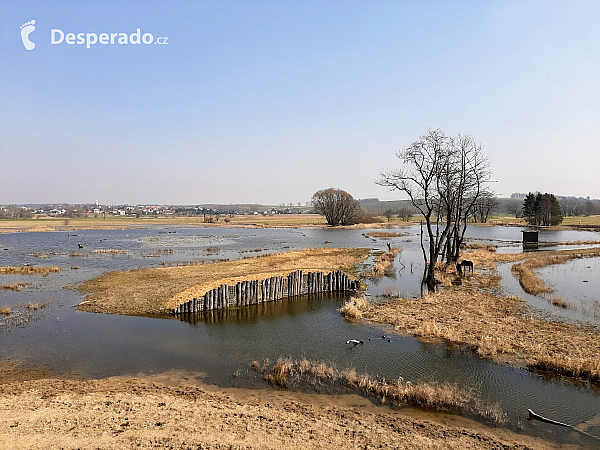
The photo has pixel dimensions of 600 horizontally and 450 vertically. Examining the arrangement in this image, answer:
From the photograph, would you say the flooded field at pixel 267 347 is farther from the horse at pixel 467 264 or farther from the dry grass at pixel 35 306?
the horse at pixel 467 264

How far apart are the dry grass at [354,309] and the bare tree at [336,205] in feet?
319

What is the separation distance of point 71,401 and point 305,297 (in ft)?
50.1

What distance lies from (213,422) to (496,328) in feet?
41.6

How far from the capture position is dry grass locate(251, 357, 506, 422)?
33.2 ft

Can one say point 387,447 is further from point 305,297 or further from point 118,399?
point 305,297

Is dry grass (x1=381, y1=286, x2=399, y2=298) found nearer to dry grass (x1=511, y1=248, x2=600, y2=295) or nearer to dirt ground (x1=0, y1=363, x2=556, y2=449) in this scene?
dry grass (x1=511, y1=248, x2=600, y2=295)

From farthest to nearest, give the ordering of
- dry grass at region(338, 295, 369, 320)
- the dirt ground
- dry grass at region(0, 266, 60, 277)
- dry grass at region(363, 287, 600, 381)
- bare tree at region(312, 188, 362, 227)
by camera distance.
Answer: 1. bare tree at region(312, 188, 362, 227)
2. dry grass at region(0, 266, 60, 277)
3. dry grass at region(338, 295, 369, 320)
4. dry grass at region(363, 287, 600, 381)
5. the dirt ground

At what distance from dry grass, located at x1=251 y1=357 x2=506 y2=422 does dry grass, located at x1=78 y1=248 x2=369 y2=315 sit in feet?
33.4

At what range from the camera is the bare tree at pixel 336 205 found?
11800cm

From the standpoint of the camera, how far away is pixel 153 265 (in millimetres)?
38250

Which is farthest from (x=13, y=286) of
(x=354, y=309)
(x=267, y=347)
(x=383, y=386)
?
(x=383, y=386)

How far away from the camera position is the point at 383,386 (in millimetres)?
11141

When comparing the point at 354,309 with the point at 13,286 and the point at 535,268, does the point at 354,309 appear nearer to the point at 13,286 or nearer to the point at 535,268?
the point at 535,268

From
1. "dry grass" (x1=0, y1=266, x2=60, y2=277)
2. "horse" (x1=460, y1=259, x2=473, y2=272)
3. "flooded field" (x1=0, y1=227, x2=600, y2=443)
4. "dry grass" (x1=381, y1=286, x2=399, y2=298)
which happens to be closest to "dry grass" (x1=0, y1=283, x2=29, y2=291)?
"flooded field" (x1=0, y1=227, x2=600, y2=443)
